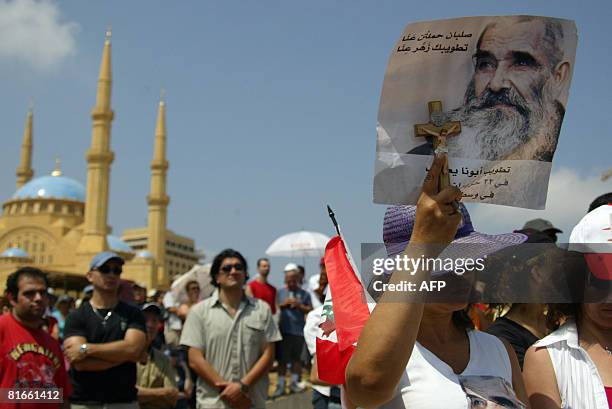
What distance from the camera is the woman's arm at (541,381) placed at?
169 centimetres

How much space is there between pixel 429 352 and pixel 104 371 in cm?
289

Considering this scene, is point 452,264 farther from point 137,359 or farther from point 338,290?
point 137,359

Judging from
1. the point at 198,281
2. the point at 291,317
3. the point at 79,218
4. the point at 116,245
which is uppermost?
the point at 79,218

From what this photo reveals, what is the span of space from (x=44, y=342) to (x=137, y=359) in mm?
529

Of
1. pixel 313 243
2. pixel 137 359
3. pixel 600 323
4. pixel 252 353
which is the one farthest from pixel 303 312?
pixel 600 323

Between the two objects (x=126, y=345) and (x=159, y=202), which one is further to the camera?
(x=159, y=202)

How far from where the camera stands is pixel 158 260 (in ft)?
171

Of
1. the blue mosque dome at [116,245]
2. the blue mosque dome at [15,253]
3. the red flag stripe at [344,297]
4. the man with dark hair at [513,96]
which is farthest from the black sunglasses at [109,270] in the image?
the blue mosque dome at [116,245]

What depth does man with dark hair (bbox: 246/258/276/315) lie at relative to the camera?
27.1 feet

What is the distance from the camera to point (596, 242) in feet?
5.42

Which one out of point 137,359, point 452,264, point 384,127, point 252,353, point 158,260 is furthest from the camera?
point 158,260

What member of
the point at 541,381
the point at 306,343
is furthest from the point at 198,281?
the point at 541,381

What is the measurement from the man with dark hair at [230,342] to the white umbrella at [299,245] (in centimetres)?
610

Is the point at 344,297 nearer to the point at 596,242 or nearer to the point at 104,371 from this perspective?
the point at 596,242
